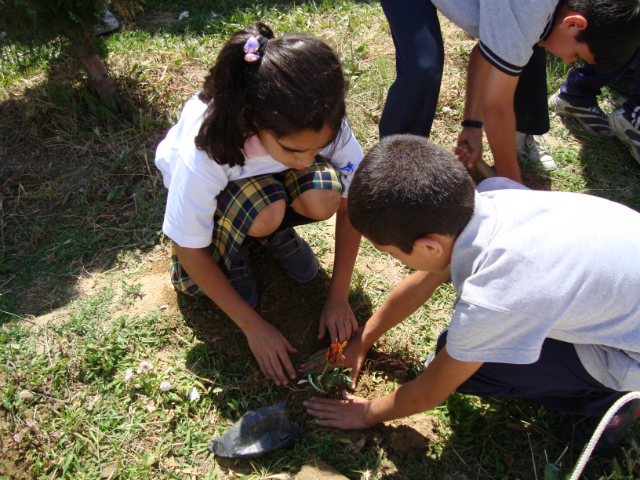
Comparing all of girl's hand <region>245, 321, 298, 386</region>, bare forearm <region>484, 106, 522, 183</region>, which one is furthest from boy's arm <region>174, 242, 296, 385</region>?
bare forearm <region>484, 106, 522, 183</region>

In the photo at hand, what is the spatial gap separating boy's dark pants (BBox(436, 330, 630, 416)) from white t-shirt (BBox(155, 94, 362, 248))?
1075 mm

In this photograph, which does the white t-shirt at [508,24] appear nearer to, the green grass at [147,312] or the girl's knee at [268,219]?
the green grass at [147,312]

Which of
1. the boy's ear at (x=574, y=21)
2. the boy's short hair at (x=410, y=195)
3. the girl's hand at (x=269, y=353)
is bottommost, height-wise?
the girl's hand at (x=269, y=353)

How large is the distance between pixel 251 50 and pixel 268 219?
0.65m

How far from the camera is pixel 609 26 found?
71.4 inches

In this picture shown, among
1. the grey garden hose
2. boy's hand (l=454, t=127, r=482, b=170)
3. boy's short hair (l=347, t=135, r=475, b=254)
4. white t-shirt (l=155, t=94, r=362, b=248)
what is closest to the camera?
the grey garden hose

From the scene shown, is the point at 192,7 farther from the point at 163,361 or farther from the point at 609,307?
the point at 609,307

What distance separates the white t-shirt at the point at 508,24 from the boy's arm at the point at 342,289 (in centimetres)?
90

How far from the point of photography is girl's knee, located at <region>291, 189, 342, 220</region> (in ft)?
6.35

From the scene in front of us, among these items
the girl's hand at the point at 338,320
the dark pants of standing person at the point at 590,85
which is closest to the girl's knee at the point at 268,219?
the girl's hand at the point at 338,320

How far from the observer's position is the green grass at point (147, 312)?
5.52 ft

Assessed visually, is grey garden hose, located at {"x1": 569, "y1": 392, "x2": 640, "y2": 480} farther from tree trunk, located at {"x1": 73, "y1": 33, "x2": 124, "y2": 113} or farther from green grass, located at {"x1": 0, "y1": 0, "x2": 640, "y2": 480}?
tree trunk, located at {"x1": 73, "y1": 33, "x2": 124, "y2": 113}

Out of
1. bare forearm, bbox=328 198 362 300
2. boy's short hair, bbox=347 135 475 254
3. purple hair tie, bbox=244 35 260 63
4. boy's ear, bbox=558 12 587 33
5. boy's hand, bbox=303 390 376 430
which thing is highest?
boy's ear, bbox=558 12 587 33

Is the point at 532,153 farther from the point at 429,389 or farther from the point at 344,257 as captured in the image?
the point at 429,389
